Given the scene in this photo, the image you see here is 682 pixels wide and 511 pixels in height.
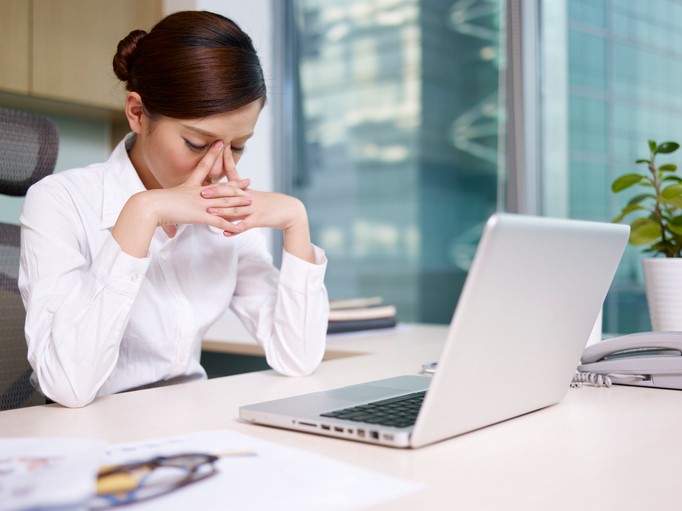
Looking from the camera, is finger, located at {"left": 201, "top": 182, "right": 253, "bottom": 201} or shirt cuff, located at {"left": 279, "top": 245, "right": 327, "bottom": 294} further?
shirt cuff, located at {"left": 279, "top": 245, "right": 327, "bottom": 294}

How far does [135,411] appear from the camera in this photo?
881 mm

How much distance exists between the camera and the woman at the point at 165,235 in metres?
1.00

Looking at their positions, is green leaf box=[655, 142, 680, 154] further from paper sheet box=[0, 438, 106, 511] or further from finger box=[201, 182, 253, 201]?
paper sheet box=[0, 438, 106, 511]

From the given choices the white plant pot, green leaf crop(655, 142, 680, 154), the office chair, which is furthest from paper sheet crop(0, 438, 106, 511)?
green leaf crop(655, 142, 680, 154)

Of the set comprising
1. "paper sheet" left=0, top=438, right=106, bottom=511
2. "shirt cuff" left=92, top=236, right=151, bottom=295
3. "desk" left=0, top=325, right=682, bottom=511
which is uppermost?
"shirt cuff" left=92, top=236, right=151, bottom=295

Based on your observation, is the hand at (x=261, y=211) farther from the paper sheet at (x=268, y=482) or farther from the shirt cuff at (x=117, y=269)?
the paper sheet at (x=268, y=482)

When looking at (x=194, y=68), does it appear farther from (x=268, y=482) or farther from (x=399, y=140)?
(x=399, y=140)

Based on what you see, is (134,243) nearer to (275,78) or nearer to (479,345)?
(479,345)

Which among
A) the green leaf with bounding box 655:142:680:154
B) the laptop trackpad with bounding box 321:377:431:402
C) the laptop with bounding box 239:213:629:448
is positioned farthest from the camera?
the green leaf with bounding box 655:142:680:154

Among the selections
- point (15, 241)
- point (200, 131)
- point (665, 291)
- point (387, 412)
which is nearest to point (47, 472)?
point (387, 412)

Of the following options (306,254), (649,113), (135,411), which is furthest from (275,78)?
(135,411)

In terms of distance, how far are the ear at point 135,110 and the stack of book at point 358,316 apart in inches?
27.3

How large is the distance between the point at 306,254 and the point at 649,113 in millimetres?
1212

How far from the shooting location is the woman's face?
1157 millimetres
